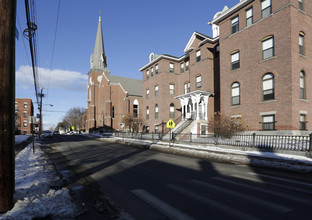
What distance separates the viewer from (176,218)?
3953 millimetres

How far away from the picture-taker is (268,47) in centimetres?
1939

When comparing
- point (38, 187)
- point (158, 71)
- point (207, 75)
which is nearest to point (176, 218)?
point (38, 187)

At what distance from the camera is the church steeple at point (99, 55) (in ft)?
212

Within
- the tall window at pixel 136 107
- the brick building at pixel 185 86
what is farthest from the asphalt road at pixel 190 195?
the tall window at pixel 136 107

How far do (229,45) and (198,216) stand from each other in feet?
73.5

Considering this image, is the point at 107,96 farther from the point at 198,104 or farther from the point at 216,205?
the point at 216,205

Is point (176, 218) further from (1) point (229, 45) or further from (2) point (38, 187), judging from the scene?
(1) point (229, 45)

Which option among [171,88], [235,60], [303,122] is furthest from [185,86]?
[303,122]

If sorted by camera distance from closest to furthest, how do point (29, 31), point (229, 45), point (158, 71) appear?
1. point (29, 31)
2. point (229, 45)
3. point (158, 71)

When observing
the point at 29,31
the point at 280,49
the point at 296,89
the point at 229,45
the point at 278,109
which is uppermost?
the point at 229,45

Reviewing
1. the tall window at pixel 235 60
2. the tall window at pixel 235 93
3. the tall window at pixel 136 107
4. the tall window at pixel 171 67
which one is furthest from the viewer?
the tall window at pixel 136 107

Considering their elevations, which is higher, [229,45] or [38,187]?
[229,45]

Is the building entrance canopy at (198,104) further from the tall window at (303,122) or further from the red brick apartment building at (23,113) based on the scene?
the red brick apartment building at (23,113)

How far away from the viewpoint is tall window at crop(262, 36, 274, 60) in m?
19.1
